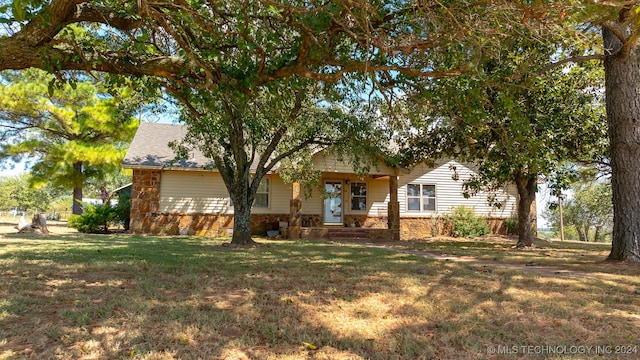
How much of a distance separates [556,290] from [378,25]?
4.82 metres

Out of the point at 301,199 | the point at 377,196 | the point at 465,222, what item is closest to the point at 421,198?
the point at 377,196

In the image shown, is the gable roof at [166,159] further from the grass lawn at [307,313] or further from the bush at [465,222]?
the grass lawn at [307,313]

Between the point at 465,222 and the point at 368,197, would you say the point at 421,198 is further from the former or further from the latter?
the point at 368,197

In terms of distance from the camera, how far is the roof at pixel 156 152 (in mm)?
16859

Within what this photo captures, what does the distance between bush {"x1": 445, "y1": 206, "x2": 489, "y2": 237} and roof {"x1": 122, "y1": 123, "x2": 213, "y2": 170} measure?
40.0 feet

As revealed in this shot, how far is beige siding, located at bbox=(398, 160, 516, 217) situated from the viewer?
2047cm

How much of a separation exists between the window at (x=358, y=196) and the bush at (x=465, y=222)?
4340 millimetres

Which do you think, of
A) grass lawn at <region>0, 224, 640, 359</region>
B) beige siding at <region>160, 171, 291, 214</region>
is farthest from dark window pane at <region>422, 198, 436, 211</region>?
grass lawn at <region>0, 224, 640, 359</region>

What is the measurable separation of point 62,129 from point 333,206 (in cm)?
1580

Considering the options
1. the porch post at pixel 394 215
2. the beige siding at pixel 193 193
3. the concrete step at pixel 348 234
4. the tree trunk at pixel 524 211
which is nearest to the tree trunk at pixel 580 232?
the porch post at pixel 394 215

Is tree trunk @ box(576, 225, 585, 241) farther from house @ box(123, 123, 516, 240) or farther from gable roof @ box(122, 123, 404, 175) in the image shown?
gable roof @ box(122, 123, 404, 175)

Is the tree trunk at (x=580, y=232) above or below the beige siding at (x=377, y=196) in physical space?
below

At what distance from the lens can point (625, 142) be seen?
8.42m

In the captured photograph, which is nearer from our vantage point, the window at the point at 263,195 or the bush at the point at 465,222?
the window at the point at 263,195
